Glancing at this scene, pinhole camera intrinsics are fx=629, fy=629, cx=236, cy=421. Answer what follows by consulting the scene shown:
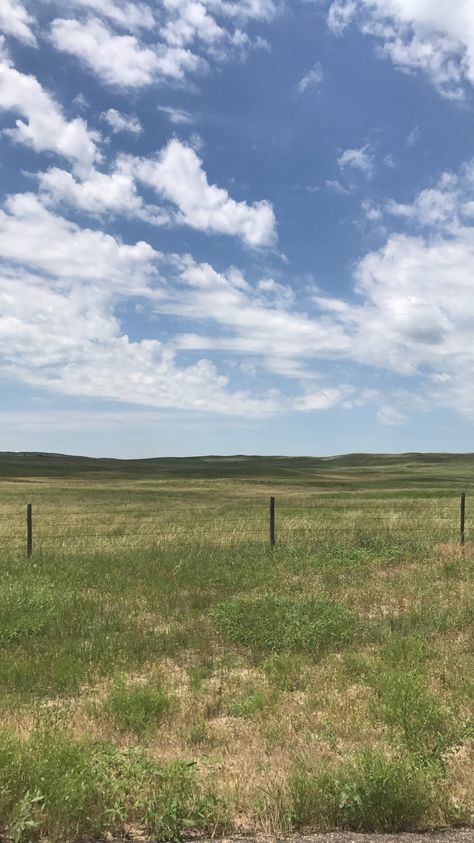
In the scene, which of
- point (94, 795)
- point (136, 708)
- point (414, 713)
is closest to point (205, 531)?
point (136, 708)

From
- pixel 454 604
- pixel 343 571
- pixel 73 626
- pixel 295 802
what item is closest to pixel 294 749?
pixel 295 802

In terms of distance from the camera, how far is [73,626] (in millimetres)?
10695

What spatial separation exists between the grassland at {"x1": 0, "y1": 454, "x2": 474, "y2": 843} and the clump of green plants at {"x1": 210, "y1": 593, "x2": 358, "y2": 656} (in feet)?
0.13

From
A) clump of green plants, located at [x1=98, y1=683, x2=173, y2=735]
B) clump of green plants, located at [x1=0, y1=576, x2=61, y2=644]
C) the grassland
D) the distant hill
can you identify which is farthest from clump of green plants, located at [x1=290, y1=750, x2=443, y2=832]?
the distant hill

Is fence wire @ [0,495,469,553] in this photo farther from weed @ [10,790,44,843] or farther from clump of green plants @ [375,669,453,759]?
weed @ [10,790,44,843]

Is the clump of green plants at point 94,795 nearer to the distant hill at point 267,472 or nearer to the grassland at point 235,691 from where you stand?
the grassland at point 235,691

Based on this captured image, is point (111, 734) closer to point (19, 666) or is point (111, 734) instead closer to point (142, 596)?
point (19, 666)

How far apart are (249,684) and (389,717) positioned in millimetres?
2035

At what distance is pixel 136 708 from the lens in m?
7.23

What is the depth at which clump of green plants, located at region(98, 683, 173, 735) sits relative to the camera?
22.8 ft

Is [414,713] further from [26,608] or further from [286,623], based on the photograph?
[26,608]

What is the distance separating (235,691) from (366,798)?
3275mm

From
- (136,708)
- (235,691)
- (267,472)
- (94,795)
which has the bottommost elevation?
(267,472)

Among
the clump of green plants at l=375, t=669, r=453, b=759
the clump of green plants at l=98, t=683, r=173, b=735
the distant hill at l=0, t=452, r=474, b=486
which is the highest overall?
the clump of green plants at l=375, t=669, r=453, b=759
